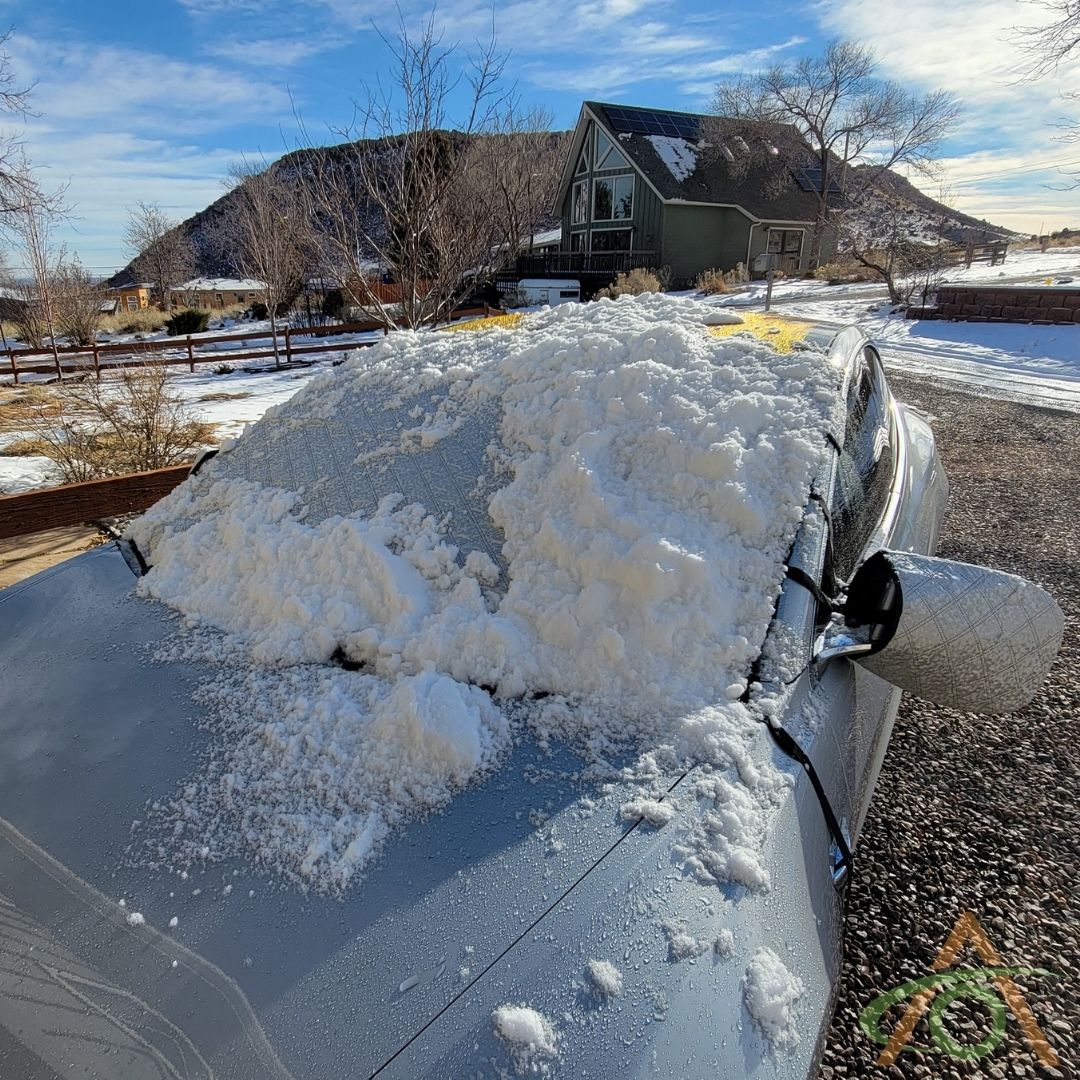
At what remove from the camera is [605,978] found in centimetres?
97

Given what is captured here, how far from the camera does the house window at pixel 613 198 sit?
1152 inches

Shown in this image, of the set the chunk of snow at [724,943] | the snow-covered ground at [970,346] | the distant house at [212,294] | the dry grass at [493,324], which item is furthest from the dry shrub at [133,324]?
the chunk of snow at [724,943]

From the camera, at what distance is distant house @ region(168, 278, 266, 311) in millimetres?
39062

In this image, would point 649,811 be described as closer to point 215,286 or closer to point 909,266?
point 909,266

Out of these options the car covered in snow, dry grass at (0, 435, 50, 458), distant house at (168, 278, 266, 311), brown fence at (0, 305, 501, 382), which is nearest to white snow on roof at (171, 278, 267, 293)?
distant house at (168, 278, 266, 311)

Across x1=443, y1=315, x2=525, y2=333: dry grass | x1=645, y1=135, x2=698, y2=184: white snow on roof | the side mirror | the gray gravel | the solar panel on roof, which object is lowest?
the gray gravel

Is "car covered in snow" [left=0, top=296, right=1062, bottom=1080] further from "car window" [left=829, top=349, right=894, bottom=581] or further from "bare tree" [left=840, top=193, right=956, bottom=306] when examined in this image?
"bare tree" [left=840, top=193, right=956, bottom=306]

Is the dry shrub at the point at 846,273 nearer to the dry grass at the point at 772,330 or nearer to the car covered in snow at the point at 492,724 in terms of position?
the dry grass at the point at 772,330

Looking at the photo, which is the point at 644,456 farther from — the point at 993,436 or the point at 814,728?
the point at 993,436

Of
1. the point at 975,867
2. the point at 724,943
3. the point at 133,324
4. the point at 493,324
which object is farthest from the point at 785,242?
the point at 724,943

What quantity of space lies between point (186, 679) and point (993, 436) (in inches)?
320

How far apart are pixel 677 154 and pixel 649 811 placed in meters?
33.8

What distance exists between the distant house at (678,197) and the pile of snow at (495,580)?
2782 cm

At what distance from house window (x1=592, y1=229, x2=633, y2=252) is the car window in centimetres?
2915
